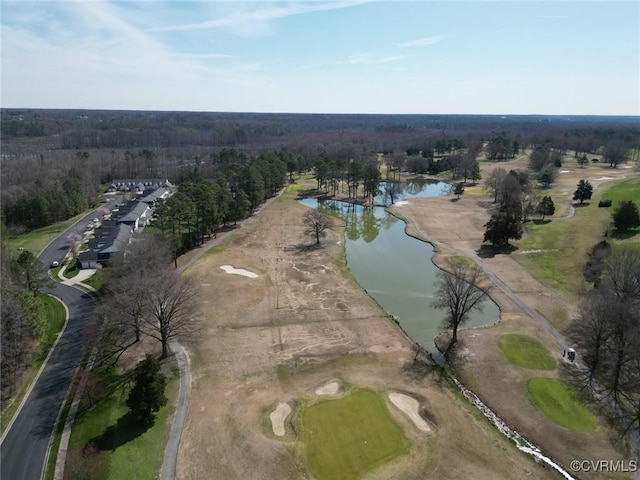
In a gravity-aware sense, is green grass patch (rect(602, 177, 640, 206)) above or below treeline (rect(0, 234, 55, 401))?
above

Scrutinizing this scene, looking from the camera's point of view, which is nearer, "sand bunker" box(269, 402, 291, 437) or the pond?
"sand bunker" box(269, 402, 291, 437)

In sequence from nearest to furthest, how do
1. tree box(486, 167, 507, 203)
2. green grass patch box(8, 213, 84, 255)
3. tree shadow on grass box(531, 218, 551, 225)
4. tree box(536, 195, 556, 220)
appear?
green grass patch box(8, 213, 84, 255) < tree shadow on grass box(531, 218, 551, 225) < tree box(536, 195, 556, 220) < tree box(486, 167, 507, 203)

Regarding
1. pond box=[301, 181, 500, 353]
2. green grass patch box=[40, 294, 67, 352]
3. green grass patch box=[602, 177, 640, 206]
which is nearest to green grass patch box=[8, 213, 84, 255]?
green grass patch box=[40, 294, 67, 352]

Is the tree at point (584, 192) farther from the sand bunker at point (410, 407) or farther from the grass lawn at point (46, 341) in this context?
the grass lawn at point (46, 341)

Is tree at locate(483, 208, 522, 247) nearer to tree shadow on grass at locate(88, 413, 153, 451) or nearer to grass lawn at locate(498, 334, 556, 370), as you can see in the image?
grass lawn at locate(498, 334, 556, 370)

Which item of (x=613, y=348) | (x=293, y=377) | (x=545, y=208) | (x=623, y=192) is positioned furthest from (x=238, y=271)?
(x=623, y=192)

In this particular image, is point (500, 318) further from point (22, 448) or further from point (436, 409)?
point (22, 448)

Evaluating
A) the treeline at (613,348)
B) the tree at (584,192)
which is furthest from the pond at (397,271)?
the tree at (584,192)

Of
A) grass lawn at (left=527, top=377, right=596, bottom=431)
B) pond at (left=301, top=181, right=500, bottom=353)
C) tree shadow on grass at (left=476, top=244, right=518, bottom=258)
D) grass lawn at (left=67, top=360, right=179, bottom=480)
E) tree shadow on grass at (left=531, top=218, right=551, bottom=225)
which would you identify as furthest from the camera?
tree shadow on grass at (left=531, top=218, right=551, bottom=225)
